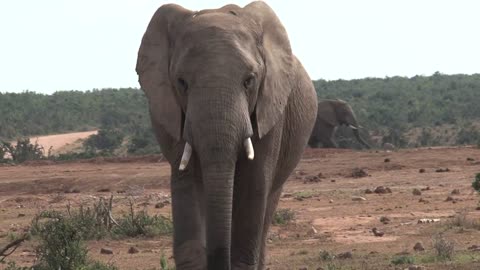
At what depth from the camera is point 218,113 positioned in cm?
646

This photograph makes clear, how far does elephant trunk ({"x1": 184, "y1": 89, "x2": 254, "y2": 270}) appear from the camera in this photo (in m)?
6.37

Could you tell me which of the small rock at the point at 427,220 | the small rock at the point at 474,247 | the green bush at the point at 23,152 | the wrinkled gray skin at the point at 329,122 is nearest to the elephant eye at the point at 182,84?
the small rock at the point at 474,247

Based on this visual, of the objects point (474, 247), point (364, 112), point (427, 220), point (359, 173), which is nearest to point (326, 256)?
point (474, 247)

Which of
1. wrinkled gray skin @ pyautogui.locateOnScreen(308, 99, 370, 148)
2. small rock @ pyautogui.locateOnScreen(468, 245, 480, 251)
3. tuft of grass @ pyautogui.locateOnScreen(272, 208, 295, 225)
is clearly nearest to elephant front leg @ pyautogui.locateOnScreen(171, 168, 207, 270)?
small rock @ pyautogui.locateOnScreen(468, 245, 480, 251)

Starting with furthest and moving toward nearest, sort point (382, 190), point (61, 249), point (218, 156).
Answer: point (382, 190) → point (61, 249) → point (218, 156)

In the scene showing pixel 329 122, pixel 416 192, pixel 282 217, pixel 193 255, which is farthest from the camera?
pixel 329 122

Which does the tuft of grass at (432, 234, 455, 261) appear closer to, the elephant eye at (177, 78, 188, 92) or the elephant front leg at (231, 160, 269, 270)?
the elephant front leg at (231, 160, 269, 270)

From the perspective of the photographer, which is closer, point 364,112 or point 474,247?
point 474,247

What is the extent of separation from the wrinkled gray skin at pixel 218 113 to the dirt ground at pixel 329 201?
116 inches

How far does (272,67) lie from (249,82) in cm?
54

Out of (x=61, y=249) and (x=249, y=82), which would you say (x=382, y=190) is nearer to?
(x=61, y=249)

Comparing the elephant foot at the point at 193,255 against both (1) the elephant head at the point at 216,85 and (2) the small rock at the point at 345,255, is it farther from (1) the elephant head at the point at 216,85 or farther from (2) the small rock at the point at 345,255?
(2) the small rock at the point at 345,255

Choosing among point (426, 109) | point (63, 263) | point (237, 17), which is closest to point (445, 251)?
point (63, 263)

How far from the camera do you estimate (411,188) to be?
63.0ft
